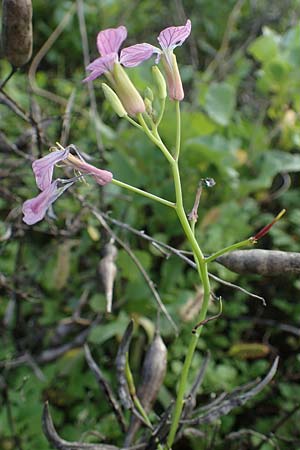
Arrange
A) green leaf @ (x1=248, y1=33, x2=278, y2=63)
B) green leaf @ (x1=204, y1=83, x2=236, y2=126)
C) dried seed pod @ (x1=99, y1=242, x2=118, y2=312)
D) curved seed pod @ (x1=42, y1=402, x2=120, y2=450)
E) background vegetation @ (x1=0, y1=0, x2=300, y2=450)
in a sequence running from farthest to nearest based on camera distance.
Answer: green leaf @ (x1=248, y1=33, x2=278, y2=63) → green leaf @ (x1=204, y1=83, x2=236, y2=126) → background vegetation @ (x1=0, y1=0, x2=300, y2=450) → dried seed pod @ (x1=99, y1=242, x2=118, y2=312) → curved seed pod @ (x1=42, y1=402, x2=120, y2=450)

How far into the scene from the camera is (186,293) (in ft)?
3.76

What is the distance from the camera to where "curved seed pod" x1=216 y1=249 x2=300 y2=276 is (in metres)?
0.59

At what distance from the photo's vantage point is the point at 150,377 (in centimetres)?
77

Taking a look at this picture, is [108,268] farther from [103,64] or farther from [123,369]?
[103,64]

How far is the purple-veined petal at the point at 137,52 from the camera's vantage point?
2.01 ft

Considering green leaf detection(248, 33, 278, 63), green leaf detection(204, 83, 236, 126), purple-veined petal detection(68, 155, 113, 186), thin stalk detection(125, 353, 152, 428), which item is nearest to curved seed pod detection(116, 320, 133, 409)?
thin stalk detection(125, 353, 152, 428)

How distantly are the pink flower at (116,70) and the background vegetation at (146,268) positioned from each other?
0.87 ft

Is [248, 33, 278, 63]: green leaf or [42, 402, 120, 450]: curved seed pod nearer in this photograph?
[42, 402, 120, 450]: curved seed pod

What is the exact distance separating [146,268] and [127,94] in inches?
25.0

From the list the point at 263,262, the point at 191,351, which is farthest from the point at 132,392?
the point at 263,262

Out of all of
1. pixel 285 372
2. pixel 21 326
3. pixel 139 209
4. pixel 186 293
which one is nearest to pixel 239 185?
pixel 139 209

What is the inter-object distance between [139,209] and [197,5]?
4.79 feet

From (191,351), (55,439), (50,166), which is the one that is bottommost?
(55,439)

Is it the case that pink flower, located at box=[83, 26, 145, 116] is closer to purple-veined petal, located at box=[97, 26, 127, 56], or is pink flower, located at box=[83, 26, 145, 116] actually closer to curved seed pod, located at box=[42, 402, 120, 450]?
purple-veined petal, located at box=[97, 26, 127, 56]
